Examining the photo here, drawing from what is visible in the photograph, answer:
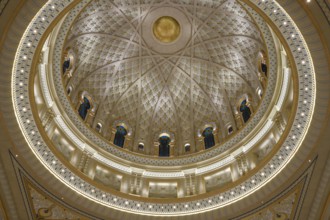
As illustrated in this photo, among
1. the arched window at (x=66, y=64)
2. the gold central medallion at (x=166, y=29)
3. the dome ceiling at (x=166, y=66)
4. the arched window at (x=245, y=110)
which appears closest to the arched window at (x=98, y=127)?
the dome ceiling at (x=166, y=66)

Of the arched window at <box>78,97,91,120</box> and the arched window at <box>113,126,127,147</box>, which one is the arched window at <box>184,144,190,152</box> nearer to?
the arched window at <box>113,126,127,147</box>

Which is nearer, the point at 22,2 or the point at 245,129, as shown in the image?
the point at 22,2

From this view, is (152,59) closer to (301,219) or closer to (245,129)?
(245,129)

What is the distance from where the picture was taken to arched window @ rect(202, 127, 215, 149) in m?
21.9

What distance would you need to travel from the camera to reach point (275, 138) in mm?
16750

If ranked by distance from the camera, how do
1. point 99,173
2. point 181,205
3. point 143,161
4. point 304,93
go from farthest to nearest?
point 143,161 → point 99,173 → point 181,205 → point 304,93

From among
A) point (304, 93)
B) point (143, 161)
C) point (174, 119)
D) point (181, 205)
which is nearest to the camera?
point (304, 93)

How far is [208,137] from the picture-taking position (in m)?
22.6

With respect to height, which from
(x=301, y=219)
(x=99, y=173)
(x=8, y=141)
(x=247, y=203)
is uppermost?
(x=99, y=173)

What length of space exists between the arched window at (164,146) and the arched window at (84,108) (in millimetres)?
5409

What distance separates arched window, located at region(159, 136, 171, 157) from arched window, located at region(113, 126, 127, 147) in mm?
2530

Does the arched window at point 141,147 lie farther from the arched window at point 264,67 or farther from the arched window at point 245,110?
the arched window at point 264,67

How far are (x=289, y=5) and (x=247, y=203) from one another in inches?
333

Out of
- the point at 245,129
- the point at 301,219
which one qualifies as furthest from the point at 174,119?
the point at 301,219
